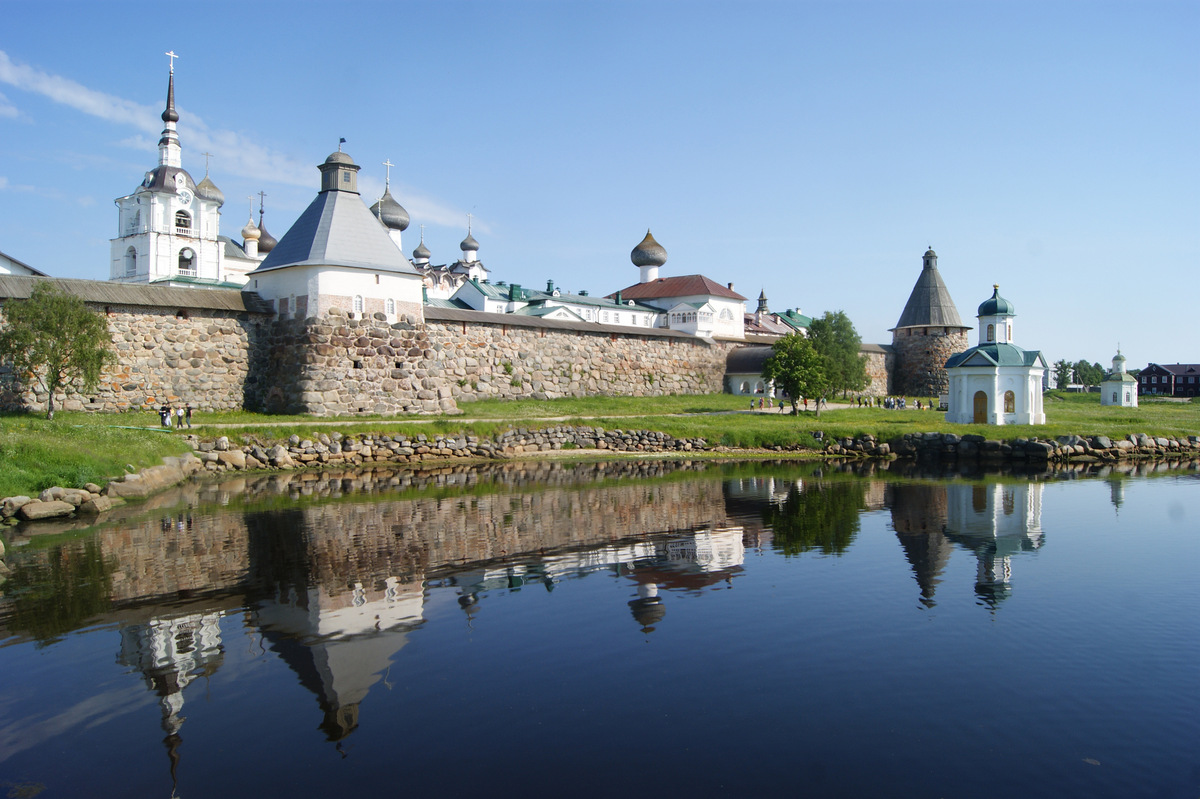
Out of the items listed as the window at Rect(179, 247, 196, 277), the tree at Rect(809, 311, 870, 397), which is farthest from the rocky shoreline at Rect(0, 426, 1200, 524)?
the window at Rect(179, 247, 196, 277)

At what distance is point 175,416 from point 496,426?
7407mm

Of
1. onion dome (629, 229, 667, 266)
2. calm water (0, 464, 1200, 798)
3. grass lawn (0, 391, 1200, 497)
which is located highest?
onion dome (629, 229, 667, 266)

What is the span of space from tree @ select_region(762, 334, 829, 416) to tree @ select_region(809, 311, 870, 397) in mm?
7519

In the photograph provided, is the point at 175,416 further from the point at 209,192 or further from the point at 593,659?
the point at 209,192

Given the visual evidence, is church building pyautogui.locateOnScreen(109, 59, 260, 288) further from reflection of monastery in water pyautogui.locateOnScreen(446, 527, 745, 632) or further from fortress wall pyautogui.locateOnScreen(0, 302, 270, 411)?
reflection of monastery in water pyautogui.locateOnScreen(446, 527, 745, 632)

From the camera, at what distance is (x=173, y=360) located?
840 inches

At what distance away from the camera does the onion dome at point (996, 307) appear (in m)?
28.4

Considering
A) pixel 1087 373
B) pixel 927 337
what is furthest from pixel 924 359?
pixel 1087 373

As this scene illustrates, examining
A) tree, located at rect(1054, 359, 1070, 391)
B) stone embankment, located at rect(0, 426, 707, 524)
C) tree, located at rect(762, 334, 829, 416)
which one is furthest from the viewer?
tree, located at rect(1054, 359, 1070, 391)

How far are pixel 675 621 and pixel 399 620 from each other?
244cm

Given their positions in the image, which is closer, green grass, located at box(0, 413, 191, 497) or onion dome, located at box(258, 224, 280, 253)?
green grass, located at box(0, 413, 191, 497)

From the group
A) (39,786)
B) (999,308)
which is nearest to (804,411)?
(999,308)

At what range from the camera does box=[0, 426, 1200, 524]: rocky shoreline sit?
41.0ft

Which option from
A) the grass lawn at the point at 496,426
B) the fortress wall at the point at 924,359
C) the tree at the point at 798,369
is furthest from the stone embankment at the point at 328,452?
the fortress wall at the point at 924,359
